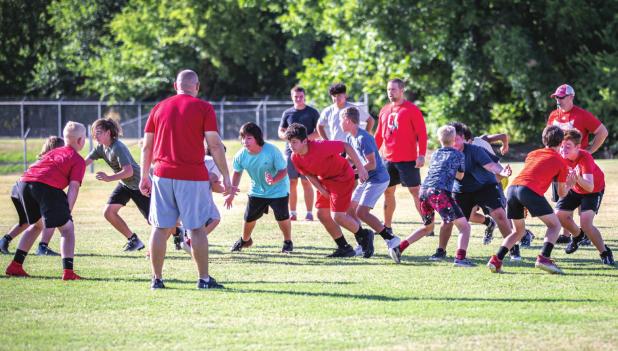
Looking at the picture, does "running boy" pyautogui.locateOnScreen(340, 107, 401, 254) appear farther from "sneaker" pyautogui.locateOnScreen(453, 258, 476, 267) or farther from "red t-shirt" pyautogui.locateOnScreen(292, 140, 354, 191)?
"sneaker" pyautogui.locateOnScreen(453, 258, 476, 267)

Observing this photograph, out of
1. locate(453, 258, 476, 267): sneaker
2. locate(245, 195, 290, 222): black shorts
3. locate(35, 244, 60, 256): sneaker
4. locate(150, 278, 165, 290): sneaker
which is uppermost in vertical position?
locate(245, 195, 290, 222): black shorts

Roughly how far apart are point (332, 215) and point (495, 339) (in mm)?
4609

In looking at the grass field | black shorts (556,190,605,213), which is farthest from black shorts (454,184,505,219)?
black shorts (556,190,605,213)

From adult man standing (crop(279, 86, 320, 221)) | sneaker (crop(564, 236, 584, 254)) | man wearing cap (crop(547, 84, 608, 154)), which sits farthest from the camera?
adult man standing (crop(279, 86, 320, 221))

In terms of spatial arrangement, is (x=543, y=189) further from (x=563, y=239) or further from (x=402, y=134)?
(x=402, y=134)

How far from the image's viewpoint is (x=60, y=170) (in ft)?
33.3

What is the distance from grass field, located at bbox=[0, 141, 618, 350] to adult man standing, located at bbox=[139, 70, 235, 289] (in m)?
0.66

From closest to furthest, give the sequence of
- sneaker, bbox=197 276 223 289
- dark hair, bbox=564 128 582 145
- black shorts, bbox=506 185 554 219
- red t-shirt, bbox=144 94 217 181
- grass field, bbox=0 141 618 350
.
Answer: grass field, bbox=0 141 618 350
red t-shirt, bbox=144 94 217 181
sneaker, bbox=197 276 223 289
black shorts, bbox=506 185 554 219
dark hair, bbox=564 128 582 145

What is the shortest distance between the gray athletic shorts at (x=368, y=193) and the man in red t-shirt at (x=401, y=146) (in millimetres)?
1840

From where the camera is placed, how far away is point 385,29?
29.7 m

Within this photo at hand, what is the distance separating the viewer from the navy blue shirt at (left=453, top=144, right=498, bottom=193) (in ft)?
36.4

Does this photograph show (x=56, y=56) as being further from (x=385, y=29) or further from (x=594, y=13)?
(x=594, y=13)

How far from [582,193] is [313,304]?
4.09 metres

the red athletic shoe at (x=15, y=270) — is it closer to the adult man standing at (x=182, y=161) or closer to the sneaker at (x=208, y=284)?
the adult man standing at (x=182, y=161)
